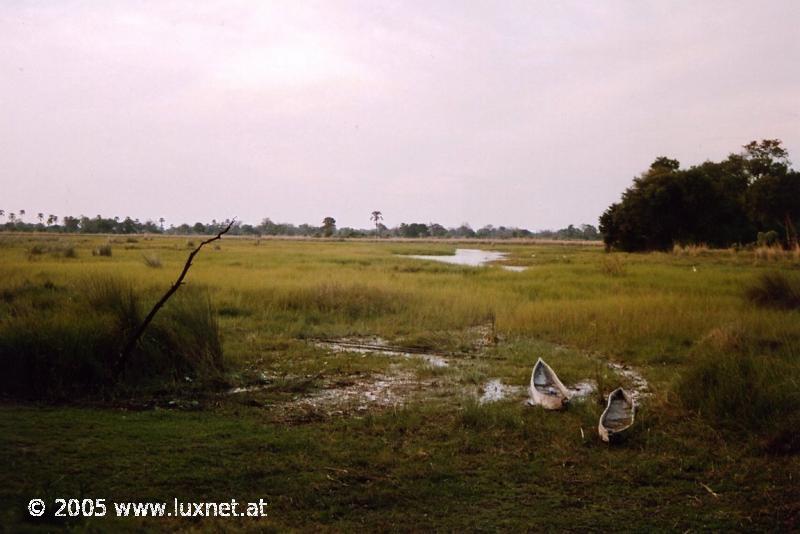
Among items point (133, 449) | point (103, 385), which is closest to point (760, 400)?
point (133, 449)

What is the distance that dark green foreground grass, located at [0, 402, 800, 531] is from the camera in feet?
15.2

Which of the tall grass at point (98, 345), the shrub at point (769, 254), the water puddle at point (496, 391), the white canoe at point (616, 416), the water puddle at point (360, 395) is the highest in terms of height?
the shrub at point (769, 254)

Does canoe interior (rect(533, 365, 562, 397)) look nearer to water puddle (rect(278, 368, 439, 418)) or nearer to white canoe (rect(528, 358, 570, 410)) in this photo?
white canoe (rect(528, 358, 570, 410))

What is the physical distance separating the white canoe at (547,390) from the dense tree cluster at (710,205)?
99.2 feet

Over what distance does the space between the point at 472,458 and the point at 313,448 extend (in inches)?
57.6

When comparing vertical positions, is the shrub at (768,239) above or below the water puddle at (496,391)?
above

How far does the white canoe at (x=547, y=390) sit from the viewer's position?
7.42 m

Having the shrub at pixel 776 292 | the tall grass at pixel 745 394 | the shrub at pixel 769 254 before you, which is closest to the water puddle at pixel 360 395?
the tall grass at pixel 745 394

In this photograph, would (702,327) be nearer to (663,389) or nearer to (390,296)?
(663,389)

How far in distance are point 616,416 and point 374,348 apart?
532 centimetres

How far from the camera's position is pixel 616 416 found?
684 cm

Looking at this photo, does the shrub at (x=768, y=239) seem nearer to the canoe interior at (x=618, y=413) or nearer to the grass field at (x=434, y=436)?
the grass field at (x=434, y=436)

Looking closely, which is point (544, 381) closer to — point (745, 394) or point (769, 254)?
point (745, 394)

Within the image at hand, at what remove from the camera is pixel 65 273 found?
18703 mm
